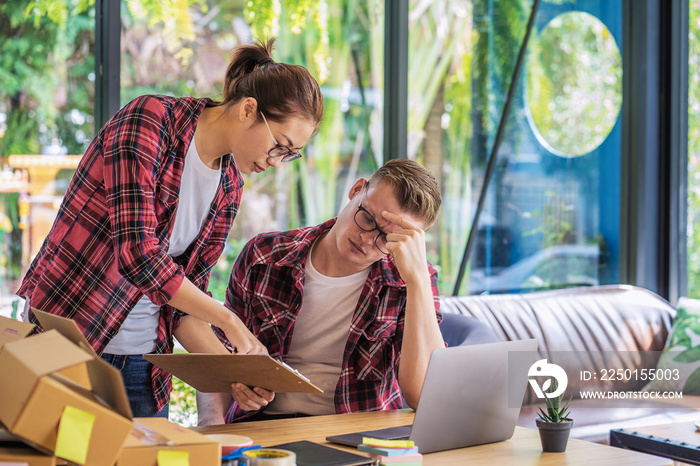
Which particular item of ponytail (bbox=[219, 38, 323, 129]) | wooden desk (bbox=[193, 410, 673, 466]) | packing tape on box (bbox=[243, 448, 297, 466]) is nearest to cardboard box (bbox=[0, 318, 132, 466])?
packing tape on box (bbox=[243, 448, 297, 466])

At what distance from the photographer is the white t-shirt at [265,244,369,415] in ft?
6.43

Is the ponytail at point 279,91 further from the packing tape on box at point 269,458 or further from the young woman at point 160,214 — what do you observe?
the packing tape on box at point 269,458

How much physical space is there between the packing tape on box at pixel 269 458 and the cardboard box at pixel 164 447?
0.24ft

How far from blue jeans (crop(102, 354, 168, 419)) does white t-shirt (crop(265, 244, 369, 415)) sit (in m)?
0.30

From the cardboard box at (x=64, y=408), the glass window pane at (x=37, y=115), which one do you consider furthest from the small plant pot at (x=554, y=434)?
the glass window pane at (x=37, y=115)

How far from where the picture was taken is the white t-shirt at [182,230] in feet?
5.95

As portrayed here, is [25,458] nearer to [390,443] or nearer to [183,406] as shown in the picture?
[390,443]

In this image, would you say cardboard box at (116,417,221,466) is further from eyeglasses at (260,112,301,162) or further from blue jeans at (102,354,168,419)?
eyeglasses at (260,112,301,162)

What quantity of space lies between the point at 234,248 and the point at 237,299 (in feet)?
5.45

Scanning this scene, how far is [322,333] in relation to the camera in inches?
79.2

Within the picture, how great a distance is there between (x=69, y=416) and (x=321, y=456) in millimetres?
472

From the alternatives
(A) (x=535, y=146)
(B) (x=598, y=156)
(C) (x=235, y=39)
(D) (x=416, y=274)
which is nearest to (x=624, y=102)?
(B) (x=598, y=156)

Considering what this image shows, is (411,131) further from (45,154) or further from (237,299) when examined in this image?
(237,299)

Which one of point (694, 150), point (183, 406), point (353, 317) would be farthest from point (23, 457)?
point (694, 150)
